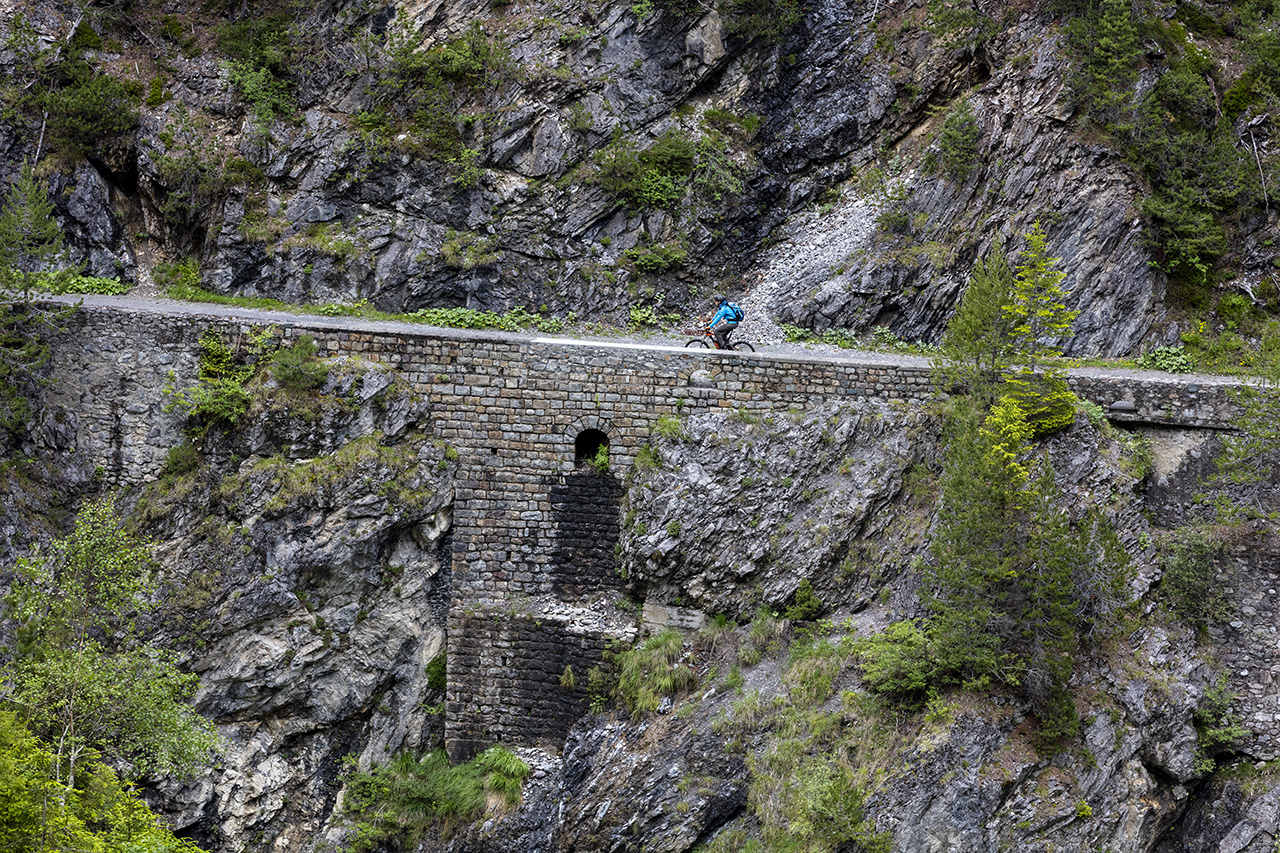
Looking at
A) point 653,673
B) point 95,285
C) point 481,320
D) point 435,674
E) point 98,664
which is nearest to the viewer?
point 98,664

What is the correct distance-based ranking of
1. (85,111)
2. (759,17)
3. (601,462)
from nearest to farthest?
(601,462) → (85,111) → (759,17)

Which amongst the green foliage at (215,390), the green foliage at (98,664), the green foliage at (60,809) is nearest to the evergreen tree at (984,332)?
the green foliage at (215,390)

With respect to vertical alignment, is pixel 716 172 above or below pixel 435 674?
above

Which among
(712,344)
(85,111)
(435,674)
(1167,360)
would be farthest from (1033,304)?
(85,111)

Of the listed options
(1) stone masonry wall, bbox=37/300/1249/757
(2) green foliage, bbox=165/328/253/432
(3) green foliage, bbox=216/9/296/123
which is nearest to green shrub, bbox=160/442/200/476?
(1) stone masonry wall, bbox=37/300/1249/757

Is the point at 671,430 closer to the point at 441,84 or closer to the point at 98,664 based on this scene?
the point at 98,664

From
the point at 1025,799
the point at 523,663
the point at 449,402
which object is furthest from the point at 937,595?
the point at 449,402

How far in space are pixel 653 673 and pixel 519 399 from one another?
5385mm

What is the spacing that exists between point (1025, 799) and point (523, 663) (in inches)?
315

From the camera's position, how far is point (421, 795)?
1579 cm

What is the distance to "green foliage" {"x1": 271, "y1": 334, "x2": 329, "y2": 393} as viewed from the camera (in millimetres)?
16797

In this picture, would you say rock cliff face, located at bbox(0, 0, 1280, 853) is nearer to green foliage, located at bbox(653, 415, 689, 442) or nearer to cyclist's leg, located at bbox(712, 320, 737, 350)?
green foliage, located at bbox(653, 415, 689, 442)

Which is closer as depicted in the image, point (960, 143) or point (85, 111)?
point (960, 143)

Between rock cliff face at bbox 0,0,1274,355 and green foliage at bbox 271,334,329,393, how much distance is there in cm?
444
